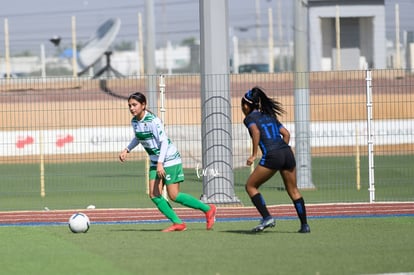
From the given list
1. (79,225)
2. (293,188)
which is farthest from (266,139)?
(79,225)

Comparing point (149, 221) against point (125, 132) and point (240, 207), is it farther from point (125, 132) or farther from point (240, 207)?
point (125, 132)

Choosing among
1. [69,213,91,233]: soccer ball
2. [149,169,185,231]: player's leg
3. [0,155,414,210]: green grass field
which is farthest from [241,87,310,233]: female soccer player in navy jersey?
[0,155,414,210]: green grass field

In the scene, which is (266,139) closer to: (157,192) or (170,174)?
(170,174)

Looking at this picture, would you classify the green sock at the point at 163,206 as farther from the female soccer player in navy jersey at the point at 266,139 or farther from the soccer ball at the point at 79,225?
the female soccer player in navy jersey at the point at 266,139

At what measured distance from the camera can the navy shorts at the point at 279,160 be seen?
13797 mm

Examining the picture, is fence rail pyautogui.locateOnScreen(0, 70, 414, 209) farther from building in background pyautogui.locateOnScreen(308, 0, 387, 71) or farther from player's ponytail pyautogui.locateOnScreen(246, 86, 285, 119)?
building in background pyautogui.locateOnScreen(308, 0, 387, 71)

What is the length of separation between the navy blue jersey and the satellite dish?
97.2 ft

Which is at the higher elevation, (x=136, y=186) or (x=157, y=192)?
(x=157, y=192)

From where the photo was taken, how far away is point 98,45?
43.9 m

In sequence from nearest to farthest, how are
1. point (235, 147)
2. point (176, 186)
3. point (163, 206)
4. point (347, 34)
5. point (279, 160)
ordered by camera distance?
point (279, 160), point (176, 186), point (163, 206), point (235, 147), point (347, 34)

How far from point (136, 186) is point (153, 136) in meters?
10.2

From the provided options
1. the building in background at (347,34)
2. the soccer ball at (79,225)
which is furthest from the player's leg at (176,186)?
the building in background at (347,34)

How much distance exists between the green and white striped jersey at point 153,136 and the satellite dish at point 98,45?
28.9 metres

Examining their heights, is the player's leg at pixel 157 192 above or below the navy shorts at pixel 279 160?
below
